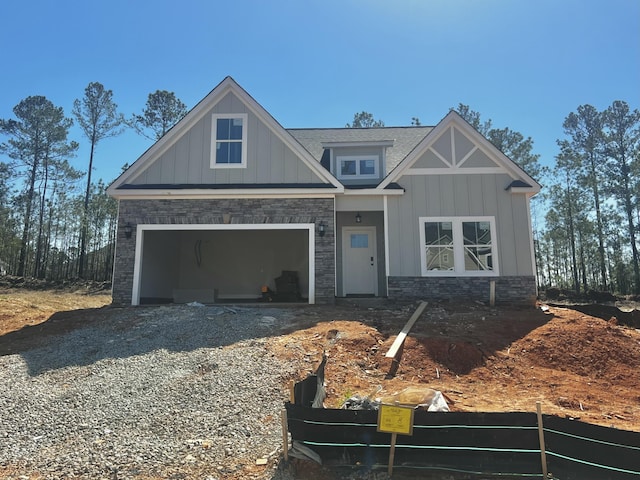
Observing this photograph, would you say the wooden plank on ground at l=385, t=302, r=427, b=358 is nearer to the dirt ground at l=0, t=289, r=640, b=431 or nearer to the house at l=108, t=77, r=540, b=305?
the dirt ground at l=0, t=289, r=640, b=431

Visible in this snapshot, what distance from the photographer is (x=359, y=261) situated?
13102mm

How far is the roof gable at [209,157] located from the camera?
450 inches

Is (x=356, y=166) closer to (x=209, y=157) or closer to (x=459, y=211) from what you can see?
(x=459, y=211)

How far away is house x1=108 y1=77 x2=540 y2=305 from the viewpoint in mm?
11117

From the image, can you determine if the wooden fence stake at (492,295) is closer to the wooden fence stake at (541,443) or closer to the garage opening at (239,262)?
the garage opening at (239,262)

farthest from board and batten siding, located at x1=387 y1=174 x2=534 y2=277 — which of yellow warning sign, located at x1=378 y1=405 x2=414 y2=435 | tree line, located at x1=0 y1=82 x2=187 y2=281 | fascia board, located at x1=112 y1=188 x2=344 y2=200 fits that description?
tree line, located at x1=0 y1=82 x2=187 y2=281

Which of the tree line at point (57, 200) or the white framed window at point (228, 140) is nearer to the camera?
the white framed window at point (228, 140)

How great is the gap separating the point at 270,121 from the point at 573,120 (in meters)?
24.7

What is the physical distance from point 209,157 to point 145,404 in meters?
7.87

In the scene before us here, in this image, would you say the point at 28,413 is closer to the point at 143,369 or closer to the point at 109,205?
the point at 143,369

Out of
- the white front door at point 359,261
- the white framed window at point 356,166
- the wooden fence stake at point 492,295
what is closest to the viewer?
the wooden fence stake at point 492,295

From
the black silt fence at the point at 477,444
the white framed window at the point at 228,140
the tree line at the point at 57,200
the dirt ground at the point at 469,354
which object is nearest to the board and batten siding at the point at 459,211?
the dirt ground at the point at 469,354

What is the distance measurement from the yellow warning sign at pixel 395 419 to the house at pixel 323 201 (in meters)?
7.35

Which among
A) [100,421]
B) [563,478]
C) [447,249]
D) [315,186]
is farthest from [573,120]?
[100,421]
